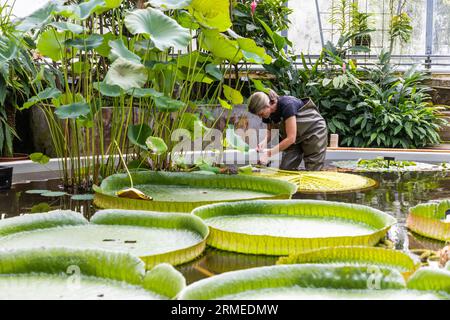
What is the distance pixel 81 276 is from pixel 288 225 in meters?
0.99

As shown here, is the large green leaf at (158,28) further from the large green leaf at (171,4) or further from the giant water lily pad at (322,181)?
the giant water lily pad at (322,181)

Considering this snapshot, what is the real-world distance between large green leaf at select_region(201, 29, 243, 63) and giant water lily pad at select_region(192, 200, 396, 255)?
3.87 ft

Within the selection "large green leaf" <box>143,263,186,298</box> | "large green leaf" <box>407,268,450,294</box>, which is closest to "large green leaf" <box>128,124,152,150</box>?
"large green leaf" <box>143,263,186,298</box>

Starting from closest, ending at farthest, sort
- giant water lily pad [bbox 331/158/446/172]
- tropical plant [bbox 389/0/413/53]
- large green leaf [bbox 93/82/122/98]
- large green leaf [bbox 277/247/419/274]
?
1. large green leaf [bbox 277/247/419/274]
2. large green leaf [bbox 93/82/122/98]
3. giant water lily pad [bbox 331/158/446/172]
4. tropical plant [bbox 389/0/413/53]

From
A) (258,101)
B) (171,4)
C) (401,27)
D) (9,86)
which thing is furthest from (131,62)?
(401,27)

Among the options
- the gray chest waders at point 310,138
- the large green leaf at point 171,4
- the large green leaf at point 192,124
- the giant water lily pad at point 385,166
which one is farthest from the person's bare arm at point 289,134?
the large green leaf at point 171,4

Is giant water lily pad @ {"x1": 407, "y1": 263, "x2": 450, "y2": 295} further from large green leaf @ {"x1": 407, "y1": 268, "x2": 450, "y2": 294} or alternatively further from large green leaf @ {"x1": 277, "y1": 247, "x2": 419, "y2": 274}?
large green leaf @ {"x1": 277, "y1": 247, "x2": 419, "y2": 274}

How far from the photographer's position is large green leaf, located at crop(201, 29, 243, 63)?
3179 mm

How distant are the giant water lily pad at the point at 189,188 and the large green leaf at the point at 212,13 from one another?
2.73 feet

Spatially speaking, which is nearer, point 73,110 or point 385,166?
point 73,110

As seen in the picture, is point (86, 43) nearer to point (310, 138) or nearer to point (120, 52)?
point (120, 52)

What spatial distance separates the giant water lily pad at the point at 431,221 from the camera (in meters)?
2.09

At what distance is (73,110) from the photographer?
110 inches

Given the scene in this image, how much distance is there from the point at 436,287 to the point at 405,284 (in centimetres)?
7
